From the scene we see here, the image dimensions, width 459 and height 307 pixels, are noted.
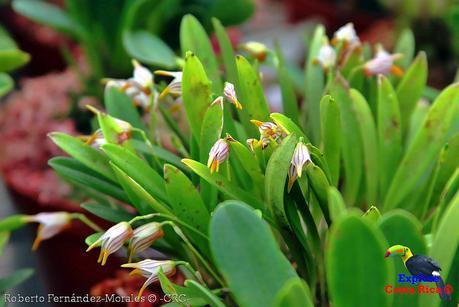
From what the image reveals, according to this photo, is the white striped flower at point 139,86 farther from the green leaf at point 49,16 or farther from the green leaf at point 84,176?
the green leaf at point 49,16

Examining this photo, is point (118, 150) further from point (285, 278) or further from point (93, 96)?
point (93, 96)

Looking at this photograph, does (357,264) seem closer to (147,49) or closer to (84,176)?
(84,176)

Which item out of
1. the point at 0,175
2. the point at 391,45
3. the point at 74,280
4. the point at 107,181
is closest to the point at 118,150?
the point at 107,181

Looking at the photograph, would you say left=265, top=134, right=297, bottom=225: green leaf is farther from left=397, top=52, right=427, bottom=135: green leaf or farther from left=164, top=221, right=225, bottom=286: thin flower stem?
left=397, top=52, right=427, bottom=135: green leaf

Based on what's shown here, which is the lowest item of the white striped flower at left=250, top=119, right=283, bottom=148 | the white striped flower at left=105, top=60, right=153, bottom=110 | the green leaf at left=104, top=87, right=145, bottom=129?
the green leaf at left=104, top=87, right=145, bottom=129

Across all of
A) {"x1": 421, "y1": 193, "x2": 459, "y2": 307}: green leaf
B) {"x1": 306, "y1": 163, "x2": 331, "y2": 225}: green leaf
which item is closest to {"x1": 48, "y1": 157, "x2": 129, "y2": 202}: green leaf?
{"x1": 306, "y1": 163, "x2": 331, "y2": 225}: green leaf

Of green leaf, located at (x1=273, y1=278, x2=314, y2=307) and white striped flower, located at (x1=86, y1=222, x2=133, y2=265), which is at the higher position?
green leaf, located at (x1=273, y1=278, x2=314, y2=307)

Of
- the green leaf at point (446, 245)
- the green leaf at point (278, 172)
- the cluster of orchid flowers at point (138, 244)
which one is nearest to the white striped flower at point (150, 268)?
the cluster of orchid flowers at point (138, 244)
